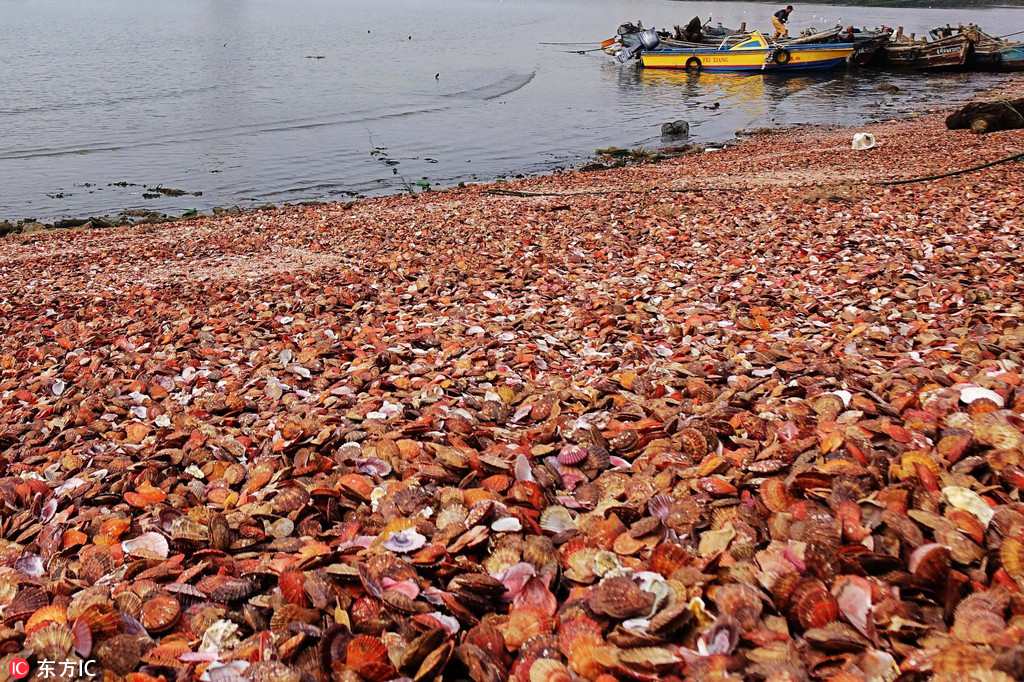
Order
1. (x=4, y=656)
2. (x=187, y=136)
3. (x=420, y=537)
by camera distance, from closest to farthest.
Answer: (x=4, y=656) → (x=420, y=537) → (x=187, y=136)

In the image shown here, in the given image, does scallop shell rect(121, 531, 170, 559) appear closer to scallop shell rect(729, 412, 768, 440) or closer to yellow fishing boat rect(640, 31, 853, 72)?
scallop shell rect(729, 412, 768, 440)

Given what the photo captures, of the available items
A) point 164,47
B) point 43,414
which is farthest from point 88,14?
point 43,414

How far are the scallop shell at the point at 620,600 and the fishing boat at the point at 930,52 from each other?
54.3 metres

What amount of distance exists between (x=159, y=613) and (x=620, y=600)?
68.9 inches

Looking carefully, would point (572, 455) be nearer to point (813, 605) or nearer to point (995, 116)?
point (813, 605)

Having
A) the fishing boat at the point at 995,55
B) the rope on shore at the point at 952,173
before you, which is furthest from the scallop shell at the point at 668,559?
the fishing boat at the point at 995,55

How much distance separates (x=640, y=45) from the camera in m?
56.2

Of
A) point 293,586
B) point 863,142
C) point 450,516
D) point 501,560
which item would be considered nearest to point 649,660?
point 501,560

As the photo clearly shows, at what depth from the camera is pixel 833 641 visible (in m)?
2.18

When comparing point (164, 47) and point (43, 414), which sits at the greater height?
point (164, 47)

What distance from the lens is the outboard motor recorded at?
181ft

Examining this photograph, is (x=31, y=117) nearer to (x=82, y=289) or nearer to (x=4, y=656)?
(x=82, y=289)

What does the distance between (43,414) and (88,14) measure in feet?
397

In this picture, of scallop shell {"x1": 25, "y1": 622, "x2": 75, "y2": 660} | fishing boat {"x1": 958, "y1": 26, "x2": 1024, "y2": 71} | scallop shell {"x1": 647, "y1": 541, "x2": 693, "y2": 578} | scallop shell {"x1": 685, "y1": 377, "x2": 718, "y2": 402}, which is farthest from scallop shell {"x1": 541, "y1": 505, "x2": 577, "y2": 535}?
fishing boat {"x1": 958, "y1": 26, "x2": 1024, "y2": 71}
